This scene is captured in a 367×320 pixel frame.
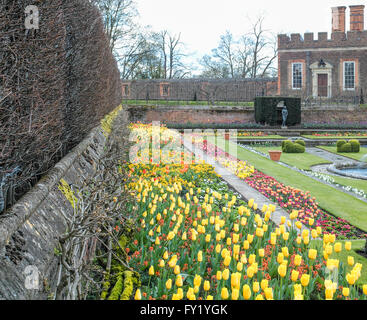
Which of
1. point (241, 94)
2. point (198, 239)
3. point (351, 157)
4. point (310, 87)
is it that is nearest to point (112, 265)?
point (198, 239)

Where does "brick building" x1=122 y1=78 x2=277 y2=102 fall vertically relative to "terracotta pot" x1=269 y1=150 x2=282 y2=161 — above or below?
above

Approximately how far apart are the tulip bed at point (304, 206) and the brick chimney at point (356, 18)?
29.8m

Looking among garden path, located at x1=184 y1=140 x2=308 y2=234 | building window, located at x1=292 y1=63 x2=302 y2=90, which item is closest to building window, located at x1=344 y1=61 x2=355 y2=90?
building window, located at x1=292 y1=63 x2=302 y2=90

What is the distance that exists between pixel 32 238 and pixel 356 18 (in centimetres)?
3726

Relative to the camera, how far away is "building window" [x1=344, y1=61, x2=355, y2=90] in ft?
111

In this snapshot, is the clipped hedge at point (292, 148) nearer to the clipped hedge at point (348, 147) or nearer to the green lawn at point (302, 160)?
Result: the green lawn at point (302, 160)

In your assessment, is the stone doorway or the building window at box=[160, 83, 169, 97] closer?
the stone doorway

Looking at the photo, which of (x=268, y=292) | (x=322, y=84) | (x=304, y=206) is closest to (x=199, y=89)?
(x=322, y=84)

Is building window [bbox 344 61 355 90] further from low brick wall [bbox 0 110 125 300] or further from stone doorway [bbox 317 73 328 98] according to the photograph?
low brick wall [bbox 0 110 125 300]

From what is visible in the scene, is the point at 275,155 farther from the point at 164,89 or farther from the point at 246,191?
the point at 164,89

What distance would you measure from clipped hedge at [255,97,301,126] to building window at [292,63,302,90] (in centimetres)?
999

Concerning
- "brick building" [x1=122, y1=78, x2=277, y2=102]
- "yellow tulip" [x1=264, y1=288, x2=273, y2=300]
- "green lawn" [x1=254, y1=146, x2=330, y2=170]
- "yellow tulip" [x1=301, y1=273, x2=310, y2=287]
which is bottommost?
"green lawn" [x1=254, y1=146, x2=330, y2=170]
